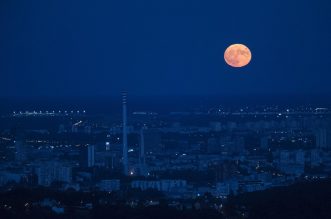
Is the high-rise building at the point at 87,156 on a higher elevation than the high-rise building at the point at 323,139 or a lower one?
lower

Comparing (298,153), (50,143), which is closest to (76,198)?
(298,153)

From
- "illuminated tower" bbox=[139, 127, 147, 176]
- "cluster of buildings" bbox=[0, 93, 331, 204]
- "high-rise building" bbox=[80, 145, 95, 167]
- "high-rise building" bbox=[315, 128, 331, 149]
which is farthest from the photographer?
"high-rise building" bbox=[315, 128, 331, 149]

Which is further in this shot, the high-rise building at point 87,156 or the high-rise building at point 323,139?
the high-rise building at point 323,139

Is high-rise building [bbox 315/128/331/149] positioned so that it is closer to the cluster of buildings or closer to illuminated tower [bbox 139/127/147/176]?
the cluster of buildings

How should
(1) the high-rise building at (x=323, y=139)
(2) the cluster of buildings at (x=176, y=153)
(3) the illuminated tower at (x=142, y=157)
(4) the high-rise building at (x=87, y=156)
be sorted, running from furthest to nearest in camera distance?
(1) the high-rise building at (x=323, y=139) → (4) the high-rise building at (x=87, y=156) → (3) the illuminated tower at (x=142, y=157) → (2) the cluster of buildings at (x=176, y=153)

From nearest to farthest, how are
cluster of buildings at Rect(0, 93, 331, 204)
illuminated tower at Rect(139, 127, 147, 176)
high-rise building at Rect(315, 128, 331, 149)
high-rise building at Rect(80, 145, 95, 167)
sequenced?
cluster of buildings at Rect(0, 93, 331, 204) < illuminated tower at Rect(139, 127, 147, 176) < high-rise building at Rect(80, 145, 95, 167) < high-rise building at Rect(315, 128, 331, 149)

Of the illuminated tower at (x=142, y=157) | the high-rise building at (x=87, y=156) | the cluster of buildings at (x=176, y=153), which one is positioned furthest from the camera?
the high-rise building at (x=87, y=156)

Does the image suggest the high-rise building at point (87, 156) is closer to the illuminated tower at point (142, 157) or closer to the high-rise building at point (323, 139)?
the illuminated tower at point (142, 157)

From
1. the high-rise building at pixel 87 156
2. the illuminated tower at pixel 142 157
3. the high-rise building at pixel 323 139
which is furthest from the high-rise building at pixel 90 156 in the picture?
the high-rise building at pixel 323 139

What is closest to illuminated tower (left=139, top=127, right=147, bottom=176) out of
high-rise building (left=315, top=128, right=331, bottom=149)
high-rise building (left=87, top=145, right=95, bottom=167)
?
high-rise building (left=87, top=145, right=95, bottom=167)

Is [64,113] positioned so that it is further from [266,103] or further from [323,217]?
[323,217]

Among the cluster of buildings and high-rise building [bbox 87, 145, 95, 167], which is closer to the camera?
the cluster of buildings
